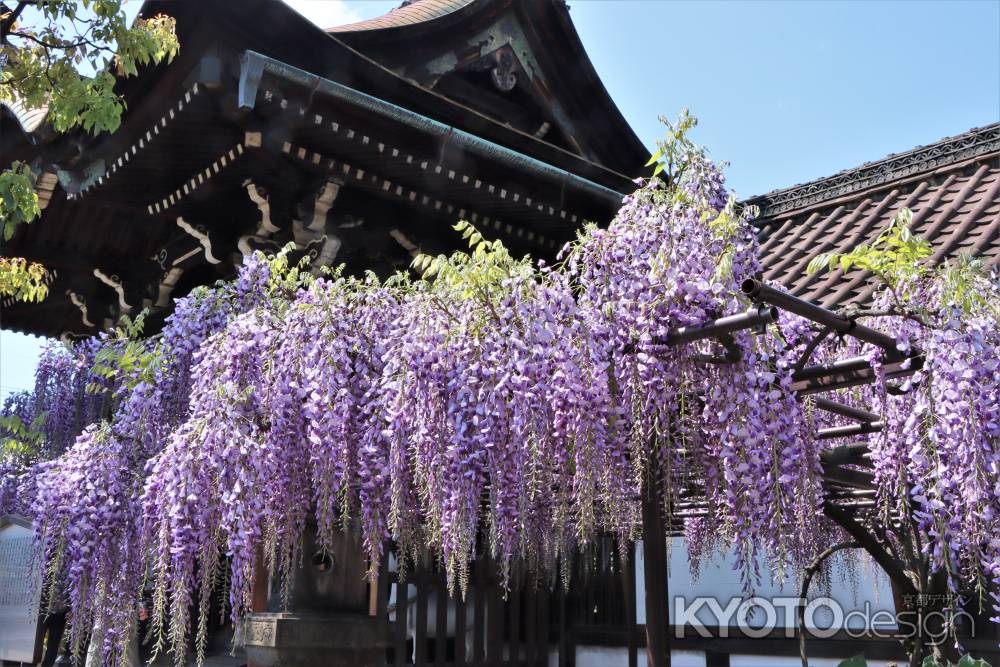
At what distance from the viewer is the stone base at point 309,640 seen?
4.96 metres

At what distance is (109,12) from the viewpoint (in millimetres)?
5484

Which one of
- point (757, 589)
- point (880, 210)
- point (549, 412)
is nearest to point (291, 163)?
point (549, 412)

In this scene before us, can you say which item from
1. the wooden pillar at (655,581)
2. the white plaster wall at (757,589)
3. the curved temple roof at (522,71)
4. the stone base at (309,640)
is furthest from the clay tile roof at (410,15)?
the white plaster wall at (757,589)

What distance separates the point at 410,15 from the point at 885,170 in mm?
4784

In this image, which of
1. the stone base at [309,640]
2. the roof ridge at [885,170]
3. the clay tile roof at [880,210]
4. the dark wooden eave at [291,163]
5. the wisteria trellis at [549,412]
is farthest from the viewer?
the roof ridge at [885,170]

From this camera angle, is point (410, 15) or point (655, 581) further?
point (410, 15)

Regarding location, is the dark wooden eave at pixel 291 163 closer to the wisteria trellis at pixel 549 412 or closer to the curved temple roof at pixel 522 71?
the curved temple roof at pixel 522 71

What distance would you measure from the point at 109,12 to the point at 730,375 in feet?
14.2

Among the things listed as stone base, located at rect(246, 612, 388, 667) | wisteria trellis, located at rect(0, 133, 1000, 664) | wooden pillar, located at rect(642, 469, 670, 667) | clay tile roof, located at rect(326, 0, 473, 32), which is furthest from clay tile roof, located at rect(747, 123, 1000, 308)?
stone base, located at rect(246, 612, 388, 667)

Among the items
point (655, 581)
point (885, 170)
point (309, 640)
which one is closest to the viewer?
point (655, 581)

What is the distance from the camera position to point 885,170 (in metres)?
8.58

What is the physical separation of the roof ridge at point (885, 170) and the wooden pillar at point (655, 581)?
5630 mm

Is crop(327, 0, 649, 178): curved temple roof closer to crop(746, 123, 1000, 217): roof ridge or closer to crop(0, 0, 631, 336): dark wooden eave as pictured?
crop(0, 0, 631, 336): dark wooden eave

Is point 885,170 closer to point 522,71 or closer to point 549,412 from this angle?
point 522,71
